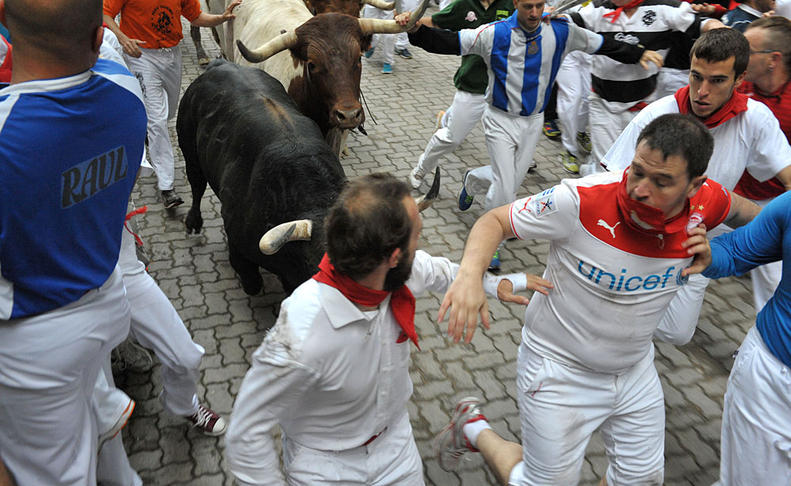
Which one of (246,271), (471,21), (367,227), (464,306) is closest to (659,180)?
(464,306)

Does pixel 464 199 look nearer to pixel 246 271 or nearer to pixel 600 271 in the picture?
pixel 246 271

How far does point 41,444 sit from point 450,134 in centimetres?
498

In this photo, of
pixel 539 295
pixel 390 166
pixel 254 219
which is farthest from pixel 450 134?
pixel 539 295

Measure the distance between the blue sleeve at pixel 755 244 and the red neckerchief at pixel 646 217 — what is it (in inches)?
13.4

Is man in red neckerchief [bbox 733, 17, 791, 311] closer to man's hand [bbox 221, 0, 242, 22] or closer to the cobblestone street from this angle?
the cobblestone street

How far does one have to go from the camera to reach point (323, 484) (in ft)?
7.77

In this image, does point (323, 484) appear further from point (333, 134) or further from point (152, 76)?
point (152, 76)

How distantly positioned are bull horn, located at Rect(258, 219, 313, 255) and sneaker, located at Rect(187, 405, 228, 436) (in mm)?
1243

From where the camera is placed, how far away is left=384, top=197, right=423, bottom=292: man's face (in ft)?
7.07

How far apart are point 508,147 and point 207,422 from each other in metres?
3.38

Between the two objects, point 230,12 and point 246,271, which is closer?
point 246,271

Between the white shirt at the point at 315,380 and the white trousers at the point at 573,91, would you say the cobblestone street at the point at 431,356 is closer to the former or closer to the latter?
the white trousers at the point at 573,91

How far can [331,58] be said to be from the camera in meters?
5.37

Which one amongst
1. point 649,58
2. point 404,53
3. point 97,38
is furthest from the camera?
point 404,53
